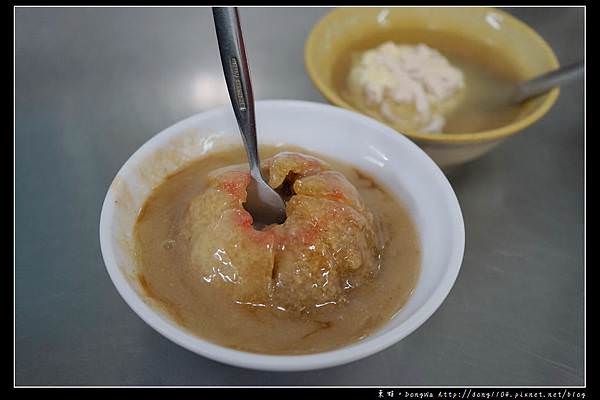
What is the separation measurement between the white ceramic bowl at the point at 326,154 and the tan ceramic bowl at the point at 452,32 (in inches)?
5.1

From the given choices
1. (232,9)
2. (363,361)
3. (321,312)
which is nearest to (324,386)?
(363,361)

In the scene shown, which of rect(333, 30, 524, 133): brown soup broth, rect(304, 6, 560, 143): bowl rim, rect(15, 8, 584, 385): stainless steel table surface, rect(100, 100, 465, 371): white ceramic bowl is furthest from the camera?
rect(333, 30, 524, 133): brown soup broth

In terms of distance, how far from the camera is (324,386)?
37.3 inches

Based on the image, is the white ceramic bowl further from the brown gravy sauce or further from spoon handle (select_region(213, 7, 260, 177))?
spoon handle (select_region(213, 7, 260, 177))

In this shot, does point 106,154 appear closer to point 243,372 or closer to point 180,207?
point 180,207

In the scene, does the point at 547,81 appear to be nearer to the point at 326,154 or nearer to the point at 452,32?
the point at 452,32

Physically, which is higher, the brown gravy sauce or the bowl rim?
the bowl rim

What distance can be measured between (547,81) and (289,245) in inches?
30.6

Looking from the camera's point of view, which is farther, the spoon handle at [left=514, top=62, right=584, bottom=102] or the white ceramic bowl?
the spoon handle at [left=514, top=62, right=584, bottom=102]

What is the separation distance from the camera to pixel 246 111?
87 cm

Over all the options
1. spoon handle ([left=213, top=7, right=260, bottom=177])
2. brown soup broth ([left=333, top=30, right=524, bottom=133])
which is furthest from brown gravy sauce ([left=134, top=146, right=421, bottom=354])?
brown soup broth ([left=333, top=30, right=524, bottom=133])

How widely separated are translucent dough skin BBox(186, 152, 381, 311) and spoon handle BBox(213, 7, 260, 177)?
7 cm

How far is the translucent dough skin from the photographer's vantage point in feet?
2.52

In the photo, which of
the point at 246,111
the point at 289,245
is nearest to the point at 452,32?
the point at 246,111
